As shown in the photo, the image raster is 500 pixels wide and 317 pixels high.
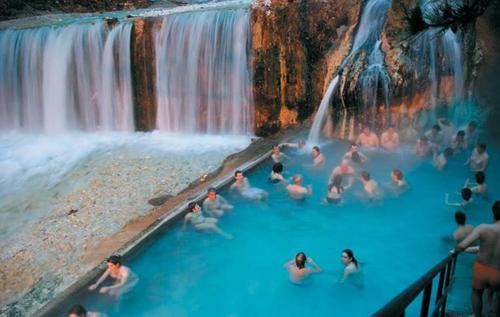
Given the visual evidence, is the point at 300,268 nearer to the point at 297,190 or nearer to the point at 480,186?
the point at 297,190

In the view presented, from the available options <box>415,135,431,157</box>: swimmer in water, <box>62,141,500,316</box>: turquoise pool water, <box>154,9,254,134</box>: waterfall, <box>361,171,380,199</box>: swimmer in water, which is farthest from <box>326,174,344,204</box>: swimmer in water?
<box>154,9,254,134</box>: waterfall

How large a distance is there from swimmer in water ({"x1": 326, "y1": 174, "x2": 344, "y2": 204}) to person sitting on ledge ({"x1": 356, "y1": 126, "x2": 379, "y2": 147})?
8.67ft

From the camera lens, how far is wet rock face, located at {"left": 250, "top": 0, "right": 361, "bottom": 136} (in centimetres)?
1304

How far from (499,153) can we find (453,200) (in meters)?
3.20

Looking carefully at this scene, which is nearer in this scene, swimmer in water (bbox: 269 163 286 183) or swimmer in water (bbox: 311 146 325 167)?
swimmer in water (bbox: 269 163 286 183)

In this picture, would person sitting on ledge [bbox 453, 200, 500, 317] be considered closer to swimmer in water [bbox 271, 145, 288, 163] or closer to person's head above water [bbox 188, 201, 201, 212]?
person's head above water [bbox 188, 201, 201, 212]

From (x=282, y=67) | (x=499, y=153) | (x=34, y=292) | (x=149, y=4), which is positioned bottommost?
(x=34, y=292)

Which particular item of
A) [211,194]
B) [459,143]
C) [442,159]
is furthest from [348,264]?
[459,143]

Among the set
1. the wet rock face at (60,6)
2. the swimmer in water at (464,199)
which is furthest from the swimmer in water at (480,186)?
the wet rock face at (60,6)

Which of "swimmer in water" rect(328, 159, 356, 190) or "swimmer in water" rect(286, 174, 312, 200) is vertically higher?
"swimmer in water" rect(328, 159, 356, 190)

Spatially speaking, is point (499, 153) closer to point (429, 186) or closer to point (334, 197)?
point (429, 186)

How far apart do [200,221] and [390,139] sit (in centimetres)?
542

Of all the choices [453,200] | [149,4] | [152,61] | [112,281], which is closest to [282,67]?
[152,61]

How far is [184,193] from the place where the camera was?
9766mm
